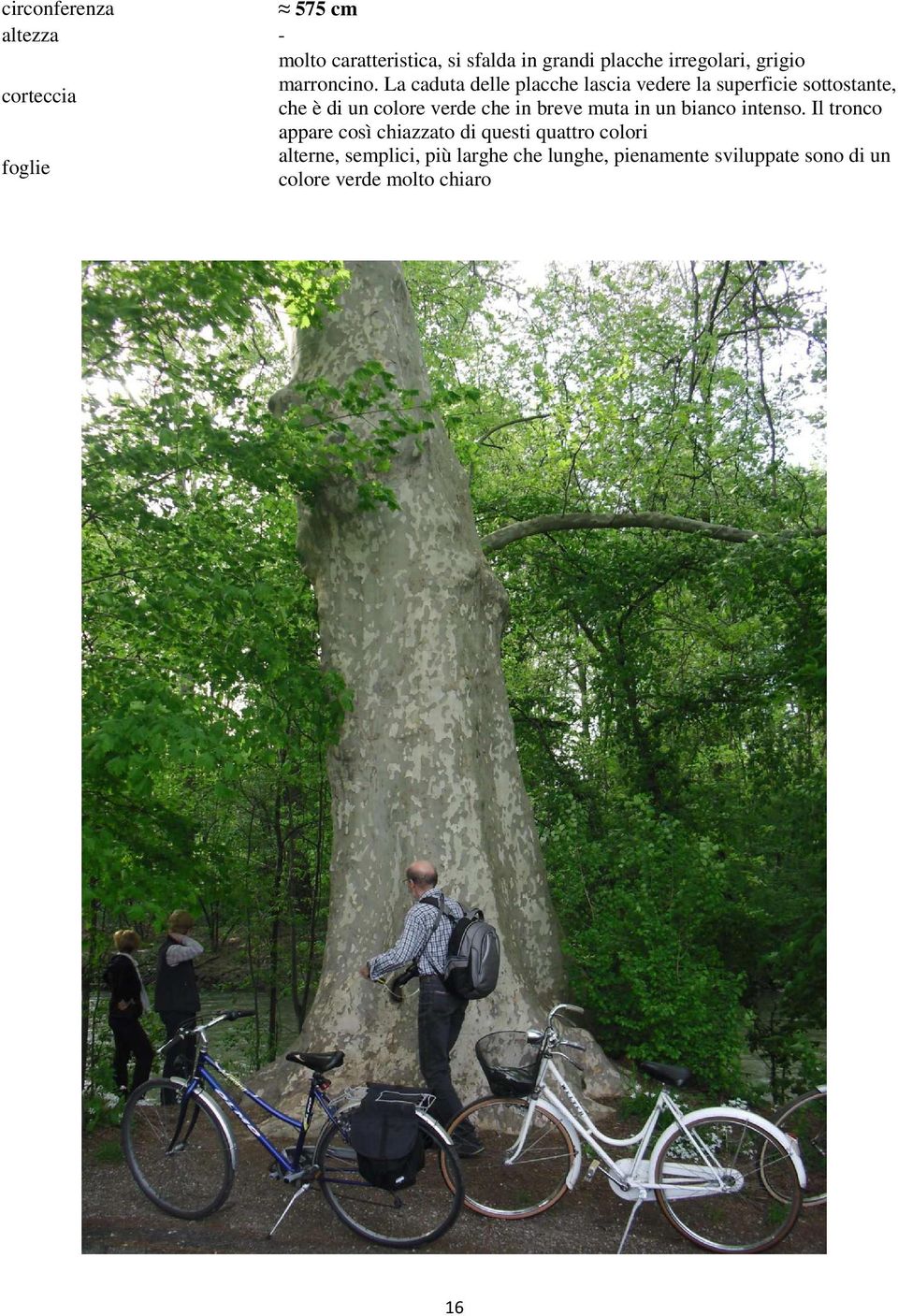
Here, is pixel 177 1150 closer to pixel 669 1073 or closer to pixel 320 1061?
pixel 320 1061

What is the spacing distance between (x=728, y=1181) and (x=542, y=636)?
9611 mm

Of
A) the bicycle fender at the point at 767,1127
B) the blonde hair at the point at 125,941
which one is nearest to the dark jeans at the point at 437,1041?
the bicycle fender at the point at 767,1127

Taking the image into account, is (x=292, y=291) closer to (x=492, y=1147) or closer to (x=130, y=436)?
(x=130, y=436)

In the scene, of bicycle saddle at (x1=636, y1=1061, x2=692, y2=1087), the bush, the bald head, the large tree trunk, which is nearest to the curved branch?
the large tree trunk

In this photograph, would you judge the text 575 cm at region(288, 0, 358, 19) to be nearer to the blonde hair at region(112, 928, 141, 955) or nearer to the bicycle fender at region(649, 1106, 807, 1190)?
the bicycle fender at region(649, 1106, 807, 1190)

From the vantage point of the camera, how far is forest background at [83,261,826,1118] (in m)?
6.05

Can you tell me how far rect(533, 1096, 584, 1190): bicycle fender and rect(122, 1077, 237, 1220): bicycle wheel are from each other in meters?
1.49

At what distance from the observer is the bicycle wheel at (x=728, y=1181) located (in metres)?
4.33

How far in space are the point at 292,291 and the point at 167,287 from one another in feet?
2.61

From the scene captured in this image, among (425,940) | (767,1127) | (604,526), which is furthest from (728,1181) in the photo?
(604,526)

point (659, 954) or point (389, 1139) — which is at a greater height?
point (659, 954)

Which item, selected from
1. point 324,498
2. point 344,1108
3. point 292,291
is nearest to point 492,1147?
point 344,1108

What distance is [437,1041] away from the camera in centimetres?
526

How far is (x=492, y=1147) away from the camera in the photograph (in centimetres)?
493
